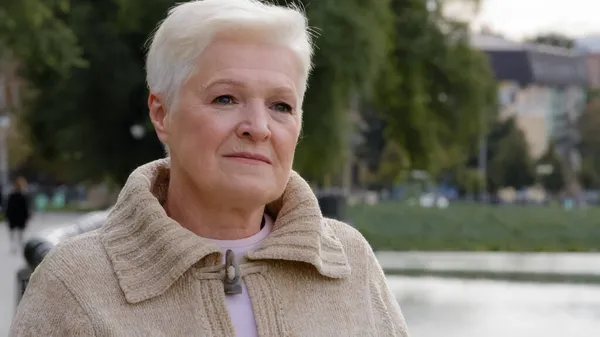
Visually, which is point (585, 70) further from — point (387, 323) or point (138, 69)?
point (387, 323)

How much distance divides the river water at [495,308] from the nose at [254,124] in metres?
11.7

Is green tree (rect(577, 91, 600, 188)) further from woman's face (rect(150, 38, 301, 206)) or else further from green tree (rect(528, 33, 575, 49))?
woman's face (rect(150, 38, 301, 206))

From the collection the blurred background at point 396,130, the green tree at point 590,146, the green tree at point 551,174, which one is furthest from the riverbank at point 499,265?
the green tree at point 590,146

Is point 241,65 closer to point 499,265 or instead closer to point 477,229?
point 499,265

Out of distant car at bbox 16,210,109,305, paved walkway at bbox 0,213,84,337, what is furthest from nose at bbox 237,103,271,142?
paved walkway at bbox 0,213,84,337

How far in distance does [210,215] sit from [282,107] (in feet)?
0.76

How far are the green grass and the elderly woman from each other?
27972 millimetres

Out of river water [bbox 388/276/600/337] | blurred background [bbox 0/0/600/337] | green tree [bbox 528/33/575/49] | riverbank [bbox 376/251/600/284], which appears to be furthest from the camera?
green tree [bbox 528/33/575/49]

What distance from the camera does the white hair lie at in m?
2.46

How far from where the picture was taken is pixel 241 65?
8.07 feet

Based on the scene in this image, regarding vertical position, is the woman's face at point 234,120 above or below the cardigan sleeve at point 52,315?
above

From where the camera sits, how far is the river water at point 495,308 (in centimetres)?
1468

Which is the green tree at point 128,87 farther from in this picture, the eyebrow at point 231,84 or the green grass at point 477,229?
the eyebrow at point 231,84

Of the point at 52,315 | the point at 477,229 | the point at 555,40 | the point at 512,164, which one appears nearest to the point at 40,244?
the point at 52,315
